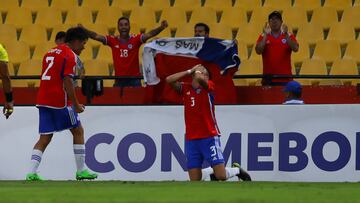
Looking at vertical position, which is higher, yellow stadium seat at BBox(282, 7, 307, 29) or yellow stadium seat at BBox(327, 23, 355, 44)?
yellow stadium seat at BBox(282, 7, 307, 29)

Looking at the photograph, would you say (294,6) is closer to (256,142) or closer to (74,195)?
(256,142)

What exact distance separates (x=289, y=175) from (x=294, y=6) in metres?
4.64

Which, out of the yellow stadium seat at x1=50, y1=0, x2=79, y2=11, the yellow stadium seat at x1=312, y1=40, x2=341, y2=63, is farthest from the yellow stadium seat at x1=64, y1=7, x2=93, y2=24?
the yellow stadium seat at x1=312, y1=40, x2=341, y2=63

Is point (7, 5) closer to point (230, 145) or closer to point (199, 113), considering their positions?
point (230, 145)

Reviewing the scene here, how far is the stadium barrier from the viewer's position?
44.4ft

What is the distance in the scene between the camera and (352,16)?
675 inches

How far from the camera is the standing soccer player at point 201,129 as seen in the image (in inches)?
460

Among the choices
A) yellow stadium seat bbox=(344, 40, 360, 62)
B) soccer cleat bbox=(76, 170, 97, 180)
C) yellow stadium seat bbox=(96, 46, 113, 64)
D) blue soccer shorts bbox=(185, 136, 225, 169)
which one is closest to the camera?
blue soccer shorts bbox=(185, 136, 225, 169)

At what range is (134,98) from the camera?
14.1 metres

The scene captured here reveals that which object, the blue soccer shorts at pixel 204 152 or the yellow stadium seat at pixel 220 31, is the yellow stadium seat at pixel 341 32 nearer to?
the yellow stadium seat at pixel 220 31

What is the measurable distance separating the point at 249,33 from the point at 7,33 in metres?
3.94

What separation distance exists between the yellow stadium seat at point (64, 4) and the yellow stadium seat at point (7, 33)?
944 mm

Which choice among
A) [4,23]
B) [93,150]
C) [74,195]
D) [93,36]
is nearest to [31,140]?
[93,150]

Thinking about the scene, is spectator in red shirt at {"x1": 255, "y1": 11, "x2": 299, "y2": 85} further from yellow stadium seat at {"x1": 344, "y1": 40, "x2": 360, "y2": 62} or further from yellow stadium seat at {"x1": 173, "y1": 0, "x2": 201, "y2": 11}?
yellow stadium seat at {"x1": 173, "y1": 0, "x2": 201, "y2": 11}
